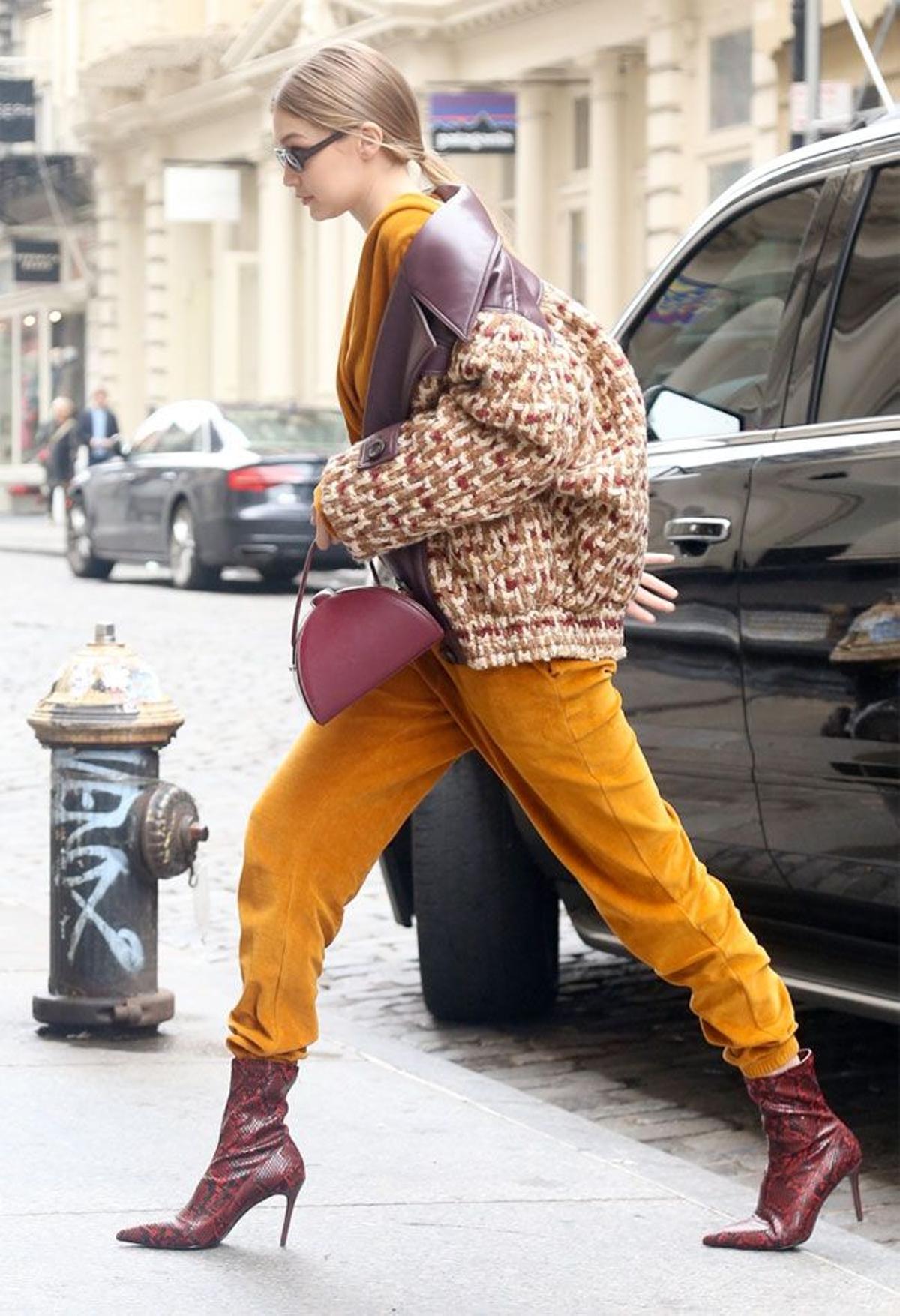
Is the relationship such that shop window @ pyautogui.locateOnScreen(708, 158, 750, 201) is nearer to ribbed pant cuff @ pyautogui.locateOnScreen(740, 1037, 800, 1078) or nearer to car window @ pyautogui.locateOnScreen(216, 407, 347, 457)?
car window @ pyautogui.locateOnScreen(216, 407, 347, 457)

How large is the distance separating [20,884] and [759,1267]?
4.19 meters

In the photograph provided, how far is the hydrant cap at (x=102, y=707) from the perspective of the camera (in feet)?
17.0

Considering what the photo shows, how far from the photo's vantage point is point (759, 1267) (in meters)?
3.85

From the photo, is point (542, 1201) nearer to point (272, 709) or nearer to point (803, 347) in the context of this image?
point (803, 347)

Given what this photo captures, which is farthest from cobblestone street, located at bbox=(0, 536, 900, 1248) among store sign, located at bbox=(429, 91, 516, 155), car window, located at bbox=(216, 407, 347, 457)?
store sign, located at bbox=(429, 91, 516, 155)

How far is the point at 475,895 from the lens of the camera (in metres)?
5.50

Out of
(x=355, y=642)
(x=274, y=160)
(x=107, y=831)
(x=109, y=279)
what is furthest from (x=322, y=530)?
(x=109, y=279)

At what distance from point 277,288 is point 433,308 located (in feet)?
108

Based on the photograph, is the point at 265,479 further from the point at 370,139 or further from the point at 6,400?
the point at 6,400

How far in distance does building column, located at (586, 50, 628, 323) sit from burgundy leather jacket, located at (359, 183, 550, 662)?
80.4 ft

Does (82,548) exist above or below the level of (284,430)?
below

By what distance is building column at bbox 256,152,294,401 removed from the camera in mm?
35875

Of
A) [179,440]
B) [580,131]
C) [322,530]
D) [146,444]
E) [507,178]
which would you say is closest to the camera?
[322,530]

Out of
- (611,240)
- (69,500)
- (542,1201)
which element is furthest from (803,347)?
(611,240)
